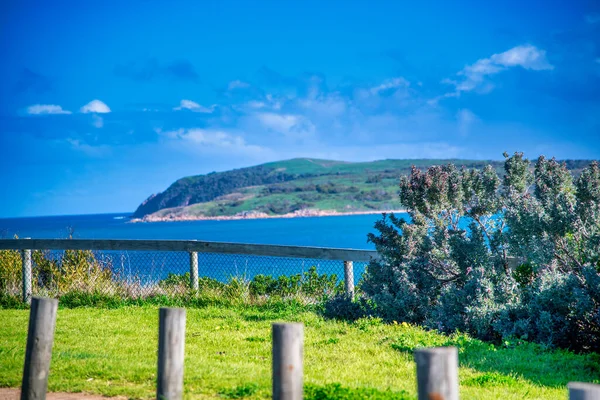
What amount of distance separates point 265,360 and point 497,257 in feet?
16.8

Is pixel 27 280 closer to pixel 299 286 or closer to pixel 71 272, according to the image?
pixel 71 272

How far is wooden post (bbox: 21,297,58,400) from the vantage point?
16.9 feet

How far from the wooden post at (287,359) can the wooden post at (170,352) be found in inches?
37.2

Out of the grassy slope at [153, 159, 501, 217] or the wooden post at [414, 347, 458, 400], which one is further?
the grassy slope at [153, 159, 501, 217]

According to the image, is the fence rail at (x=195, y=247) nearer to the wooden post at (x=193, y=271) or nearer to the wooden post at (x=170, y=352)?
the wooden post at (x=193, y=271)

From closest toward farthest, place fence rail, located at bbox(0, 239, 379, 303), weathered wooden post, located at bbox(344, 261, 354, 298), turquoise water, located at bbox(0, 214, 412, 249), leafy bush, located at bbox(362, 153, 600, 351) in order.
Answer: leafy bush, located at bbox(362, 153, 600, 351) → weathered wooden post, located at bbox(344, 261, 354, 298) → fence rail, located at bbox(0, 239, 379, 303) → turquoise water, located at bbox(0, 214, 412, 249)

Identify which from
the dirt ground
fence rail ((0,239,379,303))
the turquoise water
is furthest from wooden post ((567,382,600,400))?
the turquoise water

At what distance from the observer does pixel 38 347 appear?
516 centimetres

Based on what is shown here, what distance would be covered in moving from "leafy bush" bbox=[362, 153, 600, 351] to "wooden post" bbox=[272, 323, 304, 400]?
6.25 meters

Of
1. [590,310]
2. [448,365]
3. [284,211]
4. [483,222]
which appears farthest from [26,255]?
[284,211]

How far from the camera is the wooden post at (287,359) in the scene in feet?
13.4

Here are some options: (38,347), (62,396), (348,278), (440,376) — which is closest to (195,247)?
Result: (348,278)

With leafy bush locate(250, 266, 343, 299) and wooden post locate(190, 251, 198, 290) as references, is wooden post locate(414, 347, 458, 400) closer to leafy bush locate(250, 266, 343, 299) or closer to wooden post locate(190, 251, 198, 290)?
leafy bush locate(250, 266, 343, 299)

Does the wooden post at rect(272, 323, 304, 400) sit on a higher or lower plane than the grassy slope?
lower
